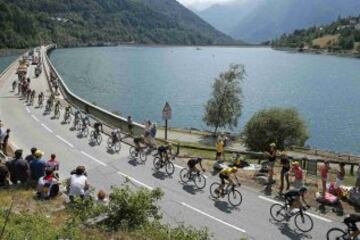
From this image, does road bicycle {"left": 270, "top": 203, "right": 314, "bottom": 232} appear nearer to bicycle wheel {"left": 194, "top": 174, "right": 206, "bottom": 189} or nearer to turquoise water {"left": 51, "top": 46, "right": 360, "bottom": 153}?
Answer: bicycle wheel {"left": 194, "top": 174, "right": 206, "bottom": 189}

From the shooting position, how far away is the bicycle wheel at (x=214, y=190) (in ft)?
60.0

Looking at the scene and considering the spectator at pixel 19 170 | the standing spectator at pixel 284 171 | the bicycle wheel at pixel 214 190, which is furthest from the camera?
the standing spectator at pixel 284 171

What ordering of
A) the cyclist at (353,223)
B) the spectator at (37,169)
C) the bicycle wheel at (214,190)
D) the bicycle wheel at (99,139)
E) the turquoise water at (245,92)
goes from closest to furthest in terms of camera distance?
the cyclist at (353,223) < the spectator at (37,169) < the bicycle wheel at (214,190) < the bicycle wheel at (99,139) < the turquoise water at (245,92)

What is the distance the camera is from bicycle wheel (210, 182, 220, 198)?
1827cm

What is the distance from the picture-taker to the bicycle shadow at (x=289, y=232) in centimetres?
1524

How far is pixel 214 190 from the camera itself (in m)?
18.7

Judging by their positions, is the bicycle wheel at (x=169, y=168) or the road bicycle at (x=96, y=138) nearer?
the bicycle wheel at (x=169, y=168)

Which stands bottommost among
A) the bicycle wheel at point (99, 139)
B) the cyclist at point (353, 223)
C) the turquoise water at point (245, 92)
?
the turquoise water at point (245, 92)

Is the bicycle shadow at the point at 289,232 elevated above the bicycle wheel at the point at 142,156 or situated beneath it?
situated beneath

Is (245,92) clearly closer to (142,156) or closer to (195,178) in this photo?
(142,156)

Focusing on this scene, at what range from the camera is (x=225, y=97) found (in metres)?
61.4

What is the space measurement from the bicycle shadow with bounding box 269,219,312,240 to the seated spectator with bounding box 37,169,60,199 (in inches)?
277

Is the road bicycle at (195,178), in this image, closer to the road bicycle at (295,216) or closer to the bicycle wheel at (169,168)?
the bicycle wheel at (169,168)

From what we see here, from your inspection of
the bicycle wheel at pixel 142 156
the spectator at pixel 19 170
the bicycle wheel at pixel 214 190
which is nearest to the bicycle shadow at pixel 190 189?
the bicycle wheel at pixel 214 190
